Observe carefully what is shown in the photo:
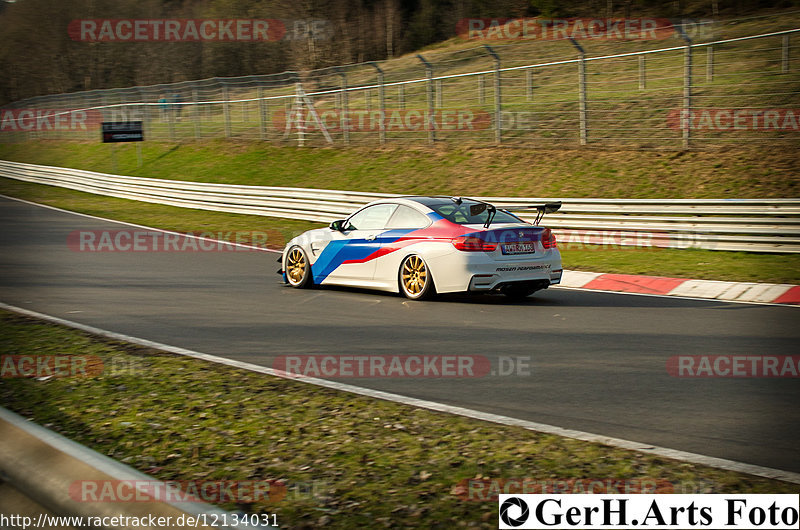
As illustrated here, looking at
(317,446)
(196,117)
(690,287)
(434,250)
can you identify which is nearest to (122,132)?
(196,117)

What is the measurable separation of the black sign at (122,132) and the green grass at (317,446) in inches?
1178

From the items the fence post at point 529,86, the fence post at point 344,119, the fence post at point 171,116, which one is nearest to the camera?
the fence post at point 529,86

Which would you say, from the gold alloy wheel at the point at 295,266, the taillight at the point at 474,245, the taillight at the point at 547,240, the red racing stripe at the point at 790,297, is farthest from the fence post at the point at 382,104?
the red racing stripe at the point at 790,297

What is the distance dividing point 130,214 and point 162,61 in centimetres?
4254

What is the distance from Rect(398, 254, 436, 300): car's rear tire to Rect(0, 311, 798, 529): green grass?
4426 millimetres

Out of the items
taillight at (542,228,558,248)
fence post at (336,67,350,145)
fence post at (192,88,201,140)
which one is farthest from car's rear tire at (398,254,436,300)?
fence post at (192,88,201,140)

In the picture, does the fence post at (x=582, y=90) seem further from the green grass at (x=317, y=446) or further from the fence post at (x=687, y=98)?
the green grass at (x=317, y=446)

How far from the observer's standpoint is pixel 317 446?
495 cm

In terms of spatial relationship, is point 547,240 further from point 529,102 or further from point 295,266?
point 529,102

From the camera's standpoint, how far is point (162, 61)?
6600 centimetres

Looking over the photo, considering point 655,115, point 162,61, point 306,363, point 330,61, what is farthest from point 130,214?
point 162,61

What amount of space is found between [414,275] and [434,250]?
619 mm

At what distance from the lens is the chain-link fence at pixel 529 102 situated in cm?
2159

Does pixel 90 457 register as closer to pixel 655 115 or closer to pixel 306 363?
pixel 306 363
